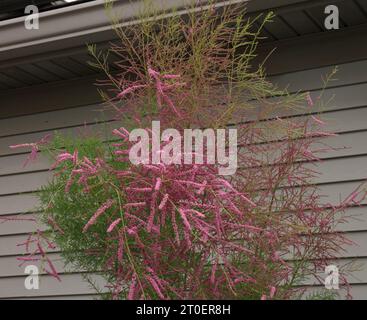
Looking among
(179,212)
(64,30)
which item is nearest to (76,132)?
(64,30)

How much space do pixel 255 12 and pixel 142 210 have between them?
168cm

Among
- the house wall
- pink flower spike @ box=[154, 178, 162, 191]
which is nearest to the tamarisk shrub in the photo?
pink flower spike @ box=[154, 178, 162, 191]

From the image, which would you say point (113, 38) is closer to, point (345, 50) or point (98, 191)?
point (345, 50)

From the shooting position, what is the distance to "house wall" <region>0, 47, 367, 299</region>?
363cm

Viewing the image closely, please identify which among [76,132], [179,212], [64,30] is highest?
[64,30]

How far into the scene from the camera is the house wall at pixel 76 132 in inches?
143

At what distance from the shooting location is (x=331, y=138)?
368 centimetres

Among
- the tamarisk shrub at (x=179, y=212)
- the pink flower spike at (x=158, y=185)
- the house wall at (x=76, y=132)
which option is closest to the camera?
the pink flower spike at (x=158, y=185)

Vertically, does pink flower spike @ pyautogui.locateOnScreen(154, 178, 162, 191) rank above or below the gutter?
below

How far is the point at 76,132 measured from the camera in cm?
446

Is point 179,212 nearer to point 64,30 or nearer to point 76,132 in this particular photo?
point 64,30

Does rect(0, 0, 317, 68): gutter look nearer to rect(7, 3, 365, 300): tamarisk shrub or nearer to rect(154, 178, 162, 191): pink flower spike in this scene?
rect(7, 3, 365, 300): tamarisk shrub

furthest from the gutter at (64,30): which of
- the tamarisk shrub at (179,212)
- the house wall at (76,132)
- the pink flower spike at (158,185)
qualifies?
the pink flower spike at (158,185)

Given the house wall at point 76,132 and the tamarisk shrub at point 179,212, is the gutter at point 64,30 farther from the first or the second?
the tamarisk shrub at point 179,212
